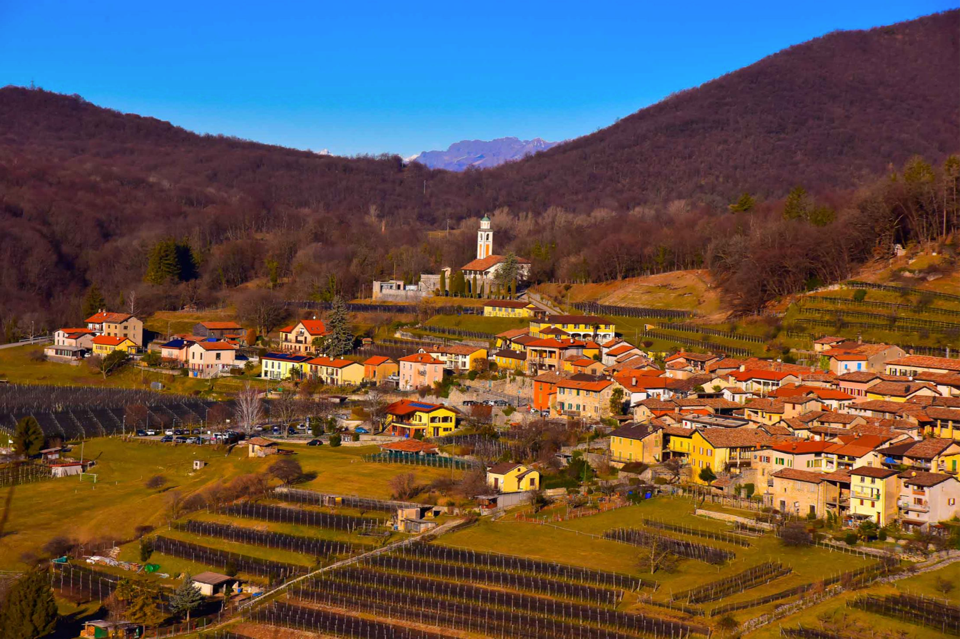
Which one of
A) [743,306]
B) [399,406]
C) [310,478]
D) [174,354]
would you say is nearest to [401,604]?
[310,478]

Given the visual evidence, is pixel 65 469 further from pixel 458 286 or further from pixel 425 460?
pixel 458 286

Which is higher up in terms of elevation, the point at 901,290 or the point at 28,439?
the point at 901,290

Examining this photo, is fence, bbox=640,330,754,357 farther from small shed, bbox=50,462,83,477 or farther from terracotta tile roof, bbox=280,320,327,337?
small shed, bbox=50,462,83,477

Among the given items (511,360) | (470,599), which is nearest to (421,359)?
(511,360)

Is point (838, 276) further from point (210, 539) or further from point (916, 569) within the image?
point (210, 539)

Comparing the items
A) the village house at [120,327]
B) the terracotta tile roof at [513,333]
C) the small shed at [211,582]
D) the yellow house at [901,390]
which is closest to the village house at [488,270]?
the terracotta tile roof at [513,333]

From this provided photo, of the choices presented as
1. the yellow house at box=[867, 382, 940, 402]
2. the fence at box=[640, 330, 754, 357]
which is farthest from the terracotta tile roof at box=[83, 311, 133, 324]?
the yellow house at box=[867, 382, 940, 402]
